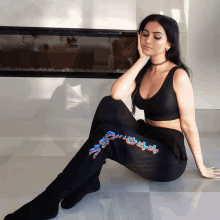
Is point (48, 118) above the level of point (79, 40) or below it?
below

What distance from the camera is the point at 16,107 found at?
8.28 feet

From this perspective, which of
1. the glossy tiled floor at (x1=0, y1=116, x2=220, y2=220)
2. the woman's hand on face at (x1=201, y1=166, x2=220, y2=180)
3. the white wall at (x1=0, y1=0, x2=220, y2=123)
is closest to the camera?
the glossy tiled floor at (x1=0, y1=116, x2=220, y2=220)

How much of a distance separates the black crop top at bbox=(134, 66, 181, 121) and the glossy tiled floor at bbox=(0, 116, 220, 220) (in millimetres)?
409

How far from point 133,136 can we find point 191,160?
32.6 inches

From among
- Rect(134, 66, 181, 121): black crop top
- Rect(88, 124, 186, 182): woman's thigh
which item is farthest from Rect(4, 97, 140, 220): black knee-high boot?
Rect(134, 66, 181, 121): black crop top

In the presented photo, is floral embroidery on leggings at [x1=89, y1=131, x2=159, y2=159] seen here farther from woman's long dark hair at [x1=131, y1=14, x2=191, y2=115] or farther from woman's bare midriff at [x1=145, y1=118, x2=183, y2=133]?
woman's long dark hair at [x1=131, y1=14, x2=191, y2=115]

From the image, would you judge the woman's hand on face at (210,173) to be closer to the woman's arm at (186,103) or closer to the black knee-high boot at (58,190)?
the woman's arm at (186,103)

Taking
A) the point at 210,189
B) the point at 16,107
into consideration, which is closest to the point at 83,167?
the point at 210,189

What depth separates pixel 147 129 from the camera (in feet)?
4.31

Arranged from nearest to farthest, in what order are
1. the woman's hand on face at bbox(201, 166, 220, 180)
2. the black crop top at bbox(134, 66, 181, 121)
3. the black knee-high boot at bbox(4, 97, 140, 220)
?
1. the black knee-high boot at bbox(4, 97, 140, 220)
2. the black crop top at bbox(134, 66, 181, 121)
3. the woman's hand on face at bbox(201, 166, 220, 180)

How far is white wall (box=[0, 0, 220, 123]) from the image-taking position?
92.4 inches

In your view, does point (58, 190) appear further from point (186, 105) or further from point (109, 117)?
point (186, 105)

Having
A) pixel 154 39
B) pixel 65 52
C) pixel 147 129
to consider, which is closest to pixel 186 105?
pixel 147 129

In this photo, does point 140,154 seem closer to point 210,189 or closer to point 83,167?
point 83,167
